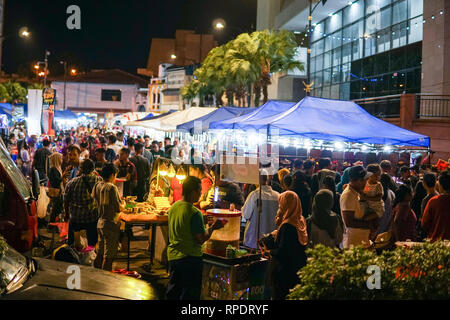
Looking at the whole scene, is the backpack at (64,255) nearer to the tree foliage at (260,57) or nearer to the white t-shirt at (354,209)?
the white t-shirt at (354,209)

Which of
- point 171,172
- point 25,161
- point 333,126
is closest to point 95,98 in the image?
point 25,161

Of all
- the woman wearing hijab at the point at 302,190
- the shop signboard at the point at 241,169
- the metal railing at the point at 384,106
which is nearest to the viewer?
the shop signboard at the point at 241,169

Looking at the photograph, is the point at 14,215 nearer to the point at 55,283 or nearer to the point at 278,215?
the point at 55,283

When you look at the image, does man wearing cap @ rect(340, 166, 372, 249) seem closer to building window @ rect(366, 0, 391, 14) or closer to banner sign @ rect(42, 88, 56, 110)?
building window @ rect(366, 0, 391, 14)

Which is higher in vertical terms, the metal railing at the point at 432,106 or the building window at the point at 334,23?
the building window at the point at 334,23

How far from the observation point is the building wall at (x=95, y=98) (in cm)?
7700

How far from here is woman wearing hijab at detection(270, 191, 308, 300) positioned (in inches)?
241

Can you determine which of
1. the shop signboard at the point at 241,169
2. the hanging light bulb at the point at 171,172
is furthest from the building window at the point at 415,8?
the shop signboard at the point at 241,169

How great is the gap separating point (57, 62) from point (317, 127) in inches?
3444

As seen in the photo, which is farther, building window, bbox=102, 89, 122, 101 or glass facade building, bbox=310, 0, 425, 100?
building window, bbox=102, 89, 122, 101

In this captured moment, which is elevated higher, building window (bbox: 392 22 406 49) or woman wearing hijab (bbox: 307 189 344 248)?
building window (bbox: 392 22 406 49)

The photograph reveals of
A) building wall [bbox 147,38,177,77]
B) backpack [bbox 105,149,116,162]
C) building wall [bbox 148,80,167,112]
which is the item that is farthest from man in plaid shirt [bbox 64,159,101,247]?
building wall [bbox 147,38,177,77]

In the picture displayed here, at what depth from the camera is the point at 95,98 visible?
77.1 metres

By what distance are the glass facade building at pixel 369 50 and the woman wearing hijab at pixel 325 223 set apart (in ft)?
59.6
